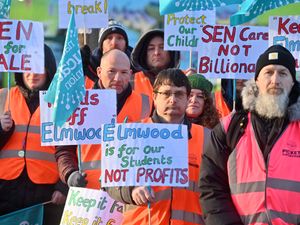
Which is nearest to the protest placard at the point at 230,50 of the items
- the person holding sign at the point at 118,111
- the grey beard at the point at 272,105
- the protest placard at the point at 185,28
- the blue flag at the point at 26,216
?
the protest placard at the point at 185,28

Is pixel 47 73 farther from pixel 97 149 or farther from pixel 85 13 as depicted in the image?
pixel 85 13

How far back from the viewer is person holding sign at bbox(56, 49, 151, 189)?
627 cm

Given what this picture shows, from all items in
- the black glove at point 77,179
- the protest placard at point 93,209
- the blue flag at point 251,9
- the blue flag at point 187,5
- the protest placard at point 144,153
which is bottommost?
the protest placard at point 93,209

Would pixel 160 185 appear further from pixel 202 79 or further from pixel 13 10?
pixel 13 10

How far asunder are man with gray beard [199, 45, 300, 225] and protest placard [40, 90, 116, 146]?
1268mm

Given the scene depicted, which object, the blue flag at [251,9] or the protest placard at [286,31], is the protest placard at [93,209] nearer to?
the blue flag at [251,9]

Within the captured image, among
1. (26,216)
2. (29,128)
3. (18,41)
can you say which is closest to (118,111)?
(29,128)

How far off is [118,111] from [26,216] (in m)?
1.16

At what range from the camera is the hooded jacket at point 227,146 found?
500 cm

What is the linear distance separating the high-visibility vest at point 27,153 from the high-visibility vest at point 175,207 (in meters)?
1.37

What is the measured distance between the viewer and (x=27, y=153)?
22.0 ft

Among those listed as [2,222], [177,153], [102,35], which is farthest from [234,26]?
[2,222]

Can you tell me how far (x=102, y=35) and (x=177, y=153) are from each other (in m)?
2.94

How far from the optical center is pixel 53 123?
624 cm
